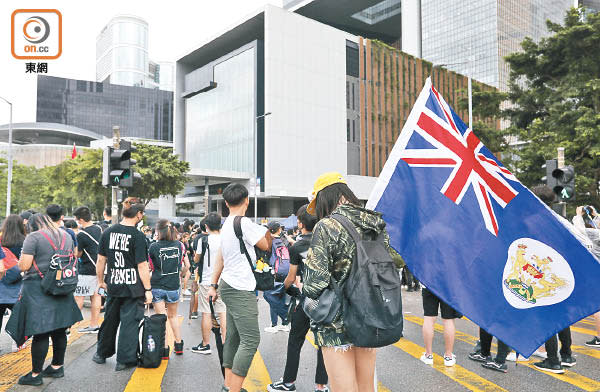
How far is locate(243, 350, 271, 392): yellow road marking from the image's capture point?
189 inches

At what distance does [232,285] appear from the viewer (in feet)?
13.4

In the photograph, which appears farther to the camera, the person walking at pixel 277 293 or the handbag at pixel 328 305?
the person walking at pixel 277 293

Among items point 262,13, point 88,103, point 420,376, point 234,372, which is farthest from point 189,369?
point 88,103

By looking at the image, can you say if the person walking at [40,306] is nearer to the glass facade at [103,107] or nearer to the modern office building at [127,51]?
the glass facade at [103,107]

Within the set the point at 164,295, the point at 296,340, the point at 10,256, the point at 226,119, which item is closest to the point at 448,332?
the point at 296,340

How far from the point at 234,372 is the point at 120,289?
2.12 meters

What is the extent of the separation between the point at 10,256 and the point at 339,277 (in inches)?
164

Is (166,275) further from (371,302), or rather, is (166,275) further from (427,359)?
(371,302)

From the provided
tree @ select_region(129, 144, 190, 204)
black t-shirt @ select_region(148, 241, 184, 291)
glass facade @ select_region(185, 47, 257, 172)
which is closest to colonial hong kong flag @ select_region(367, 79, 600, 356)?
black t-shirt @ select_region(148, 241, 184, 291)

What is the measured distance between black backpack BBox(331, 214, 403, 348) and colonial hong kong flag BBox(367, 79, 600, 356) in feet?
4.59

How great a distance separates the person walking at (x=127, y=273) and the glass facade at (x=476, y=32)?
234 ft

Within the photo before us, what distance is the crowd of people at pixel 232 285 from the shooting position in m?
2.77

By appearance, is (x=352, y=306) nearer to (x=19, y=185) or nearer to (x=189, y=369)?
(x=189, y=369)

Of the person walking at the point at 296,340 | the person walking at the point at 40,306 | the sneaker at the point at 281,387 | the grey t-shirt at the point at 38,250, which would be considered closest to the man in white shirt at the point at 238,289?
the person walking at the point at 296,340
